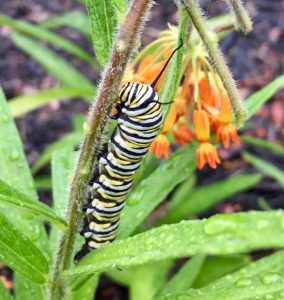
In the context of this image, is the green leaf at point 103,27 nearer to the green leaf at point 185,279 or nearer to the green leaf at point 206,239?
the green leaf at point 206,239

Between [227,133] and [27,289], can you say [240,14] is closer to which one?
[227,133]

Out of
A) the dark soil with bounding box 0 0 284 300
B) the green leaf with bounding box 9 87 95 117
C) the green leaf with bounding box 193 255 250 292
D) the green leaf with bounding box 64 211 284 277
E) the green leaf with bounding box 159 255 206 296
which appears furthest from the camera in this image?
the dark soil with bounding box 0 0 284 300

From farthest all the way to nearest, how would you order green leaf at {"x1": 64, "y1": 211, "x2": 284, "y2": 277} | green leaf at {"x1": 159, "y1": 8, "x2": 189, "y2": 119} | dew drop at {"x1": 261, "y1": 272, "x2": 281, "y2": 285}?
dew drop at {"x1": 261, "y1": 272, "x2": 281, "y2": 285} < green leaf at {"x1": 159, "y1": 8, "x2": 189, "y2": 119} < green leaf at {"x1": 64, "y1": 211, "x2": 284, "y2": 277}

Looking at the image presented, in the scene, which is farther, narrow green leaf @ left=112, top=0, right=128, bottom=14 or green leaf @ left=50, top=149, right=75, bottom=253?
green leaf @ left=50, top=149, right=75, bottom=253

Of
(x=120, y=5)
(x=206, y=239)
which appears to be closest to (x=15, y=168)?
(x=120, y=5)

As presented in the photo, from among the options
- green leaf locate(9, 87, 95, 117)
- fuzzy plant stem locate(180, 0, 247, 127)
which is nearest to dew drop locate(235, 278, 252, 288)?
fuzzy plant stem locate(180, 0, 247, 127)

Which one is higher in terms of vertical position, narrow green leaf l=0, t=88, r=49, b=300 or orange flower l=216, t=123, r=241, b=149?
narrow green leaf l=0, t=88, r=49, b=300

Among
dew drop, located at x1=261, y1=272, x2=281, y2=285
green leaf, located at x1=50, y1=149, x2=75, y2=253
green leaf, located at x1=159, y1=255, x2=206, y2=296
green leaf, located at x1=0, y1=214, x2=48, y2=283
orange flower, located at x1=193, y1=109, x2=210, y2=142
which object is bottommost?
green leaf, located at x1=159, y1=255, x2=206, y2=296

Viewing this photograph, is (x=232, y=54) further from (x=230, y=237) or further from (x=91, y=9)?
(x=230, y=237)

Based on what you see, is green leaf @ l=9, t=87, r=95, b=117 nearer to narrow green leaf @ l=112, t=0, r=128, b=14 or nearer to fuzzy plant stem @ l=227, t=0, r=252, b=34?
fuzzy plant stem @ l=227, t=0, r=252, b=34
